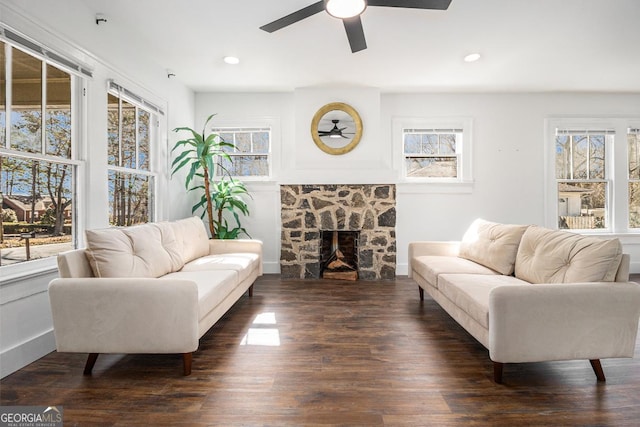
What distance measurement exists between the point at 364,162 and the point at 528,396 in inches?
131

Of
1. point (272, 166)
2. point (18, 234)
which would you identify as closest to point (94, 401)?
point (18, 234)

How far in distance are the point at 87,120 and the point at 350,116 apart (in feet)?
9.83

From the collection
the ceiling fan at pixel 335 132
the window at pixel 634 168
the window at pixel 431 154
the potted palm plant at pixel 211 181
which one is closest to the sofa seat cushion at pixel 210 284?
the potted palm plant at pixel 211 181

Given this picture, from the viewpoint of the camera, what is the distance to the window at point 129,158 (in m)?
3.14

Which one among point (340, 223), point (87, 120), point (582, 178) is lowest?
point (340, 223)

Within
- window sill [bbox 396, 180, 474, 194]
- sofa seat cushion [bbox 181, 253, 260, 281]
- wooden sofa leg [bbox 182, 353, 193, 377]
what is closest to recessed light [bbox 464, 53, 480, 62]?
window sill [bbox 396, 180, 474, 194]

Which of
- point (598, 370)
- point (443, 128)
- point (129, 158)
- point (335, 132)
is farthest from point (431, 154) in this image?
point (129, 158)

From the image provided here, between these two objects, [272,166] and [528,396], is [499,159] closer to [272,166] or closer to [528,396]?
[272,166]

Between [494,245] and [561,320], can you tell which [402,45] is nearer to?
[494,245]

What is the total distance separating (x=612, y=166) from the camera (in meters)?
4.90

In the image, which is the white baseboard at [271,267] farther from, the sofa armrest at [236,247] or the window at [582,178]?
the window at [582,178]

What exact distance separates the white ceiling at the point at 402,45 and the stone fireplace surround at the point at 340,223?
4.67 ft

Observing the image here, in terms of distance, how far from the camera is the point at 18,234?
7.29 feet

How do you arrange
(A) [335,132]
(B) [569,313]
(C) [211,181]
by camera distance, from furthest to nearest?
(A) [335,132] < (C) [211,181] < (B) [569,313]
